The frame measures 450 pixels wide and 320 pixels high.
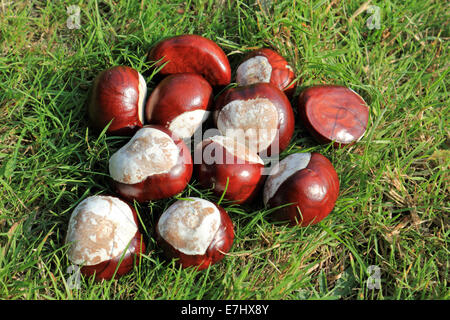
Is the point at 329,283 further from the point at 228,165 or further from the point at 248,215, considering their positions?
the point at 228,165

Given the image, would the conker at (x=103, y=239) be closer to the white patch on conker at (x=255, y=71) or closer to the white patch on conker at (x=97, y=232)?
the white patch on conker at (x=97, y=232)

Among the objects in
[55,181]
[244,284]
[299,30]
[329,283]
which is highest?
[299,30]

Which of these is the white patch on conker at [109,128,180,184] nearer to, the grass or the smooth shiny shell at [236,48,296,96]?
the grass

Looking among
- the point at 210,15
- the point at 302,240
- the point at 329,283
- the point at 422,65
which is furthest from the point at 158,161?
the point at 422,65

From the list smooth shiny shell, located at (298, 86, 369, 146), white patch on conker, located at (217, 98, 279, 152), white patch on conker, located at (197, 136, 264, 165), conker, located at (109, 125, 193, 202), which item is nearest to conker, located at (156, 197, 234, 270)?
conker, located at (109, 125, 193, 202)

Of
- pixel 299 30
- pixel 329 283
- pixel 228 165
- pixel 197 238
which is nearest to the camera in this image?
pixel 197 238
